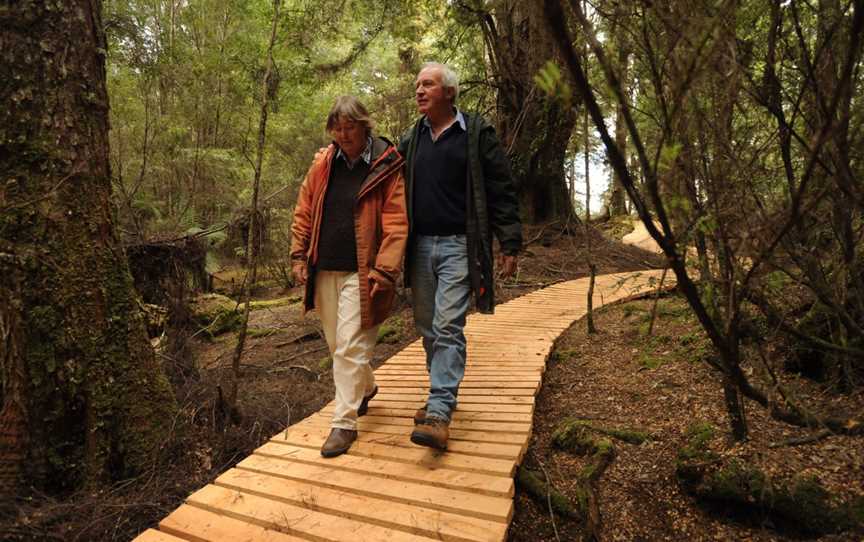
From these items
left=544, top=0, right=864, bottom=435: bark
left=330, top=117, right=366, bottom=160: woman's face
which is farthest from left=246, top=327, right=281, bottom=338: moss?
left=544, top=0, right=864, bottom=435: bark

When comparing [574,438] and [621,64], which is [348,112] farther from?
[574,438]

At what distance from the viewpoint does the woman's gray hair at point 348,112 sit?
2846mm

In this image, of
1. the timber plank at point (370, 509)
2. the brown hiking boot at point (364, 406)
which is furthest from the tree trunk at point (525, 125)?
the timber plank at point (370, 509)

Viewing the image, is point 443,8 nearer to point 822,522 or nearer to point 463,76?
point 463,76

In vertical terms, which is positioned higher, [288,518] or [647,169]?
[647,169]

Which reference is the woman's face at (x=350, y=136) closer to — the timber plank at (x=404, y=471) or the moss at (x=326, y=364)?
the timber plank at (x=404, y=471)

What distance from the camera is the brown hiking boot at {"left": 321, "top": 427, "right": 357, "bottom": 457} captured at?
2.75 metres

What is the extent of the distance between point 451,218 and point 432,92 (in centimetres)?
74

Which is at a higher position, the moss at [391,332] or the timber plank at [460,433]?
the timber plank at [460,433]

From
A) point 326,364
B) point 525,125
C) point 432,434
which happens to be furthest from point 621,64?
point 525,125

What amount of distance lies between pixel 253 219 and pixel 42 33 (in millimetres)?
1486

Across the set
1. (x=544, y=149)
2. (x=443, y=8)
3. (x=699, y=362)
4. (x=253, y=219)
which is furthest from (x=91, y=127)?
(x=544, y=149)

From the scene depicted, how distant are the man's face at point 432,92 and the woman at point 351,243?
1.12ft

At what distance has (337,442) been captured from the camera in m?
2.79
